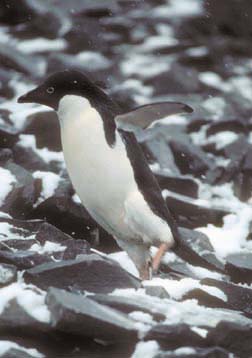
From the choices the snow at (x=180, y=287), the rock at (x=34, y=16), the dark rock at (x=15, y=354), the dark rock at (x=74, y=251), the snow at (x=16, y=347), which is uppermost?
the rock at (x=34, y=16)

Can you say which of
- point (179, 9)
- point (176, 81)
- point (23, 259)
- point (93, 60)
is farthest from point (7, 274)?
point (179, 9)

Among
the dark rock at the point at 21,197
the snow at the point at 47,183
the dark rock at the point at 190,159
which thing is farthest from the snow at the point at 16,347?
the dark rock at the point at 190,159

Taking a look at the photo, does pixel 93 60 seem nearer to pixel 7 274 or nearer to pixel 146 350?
pixel 7 274

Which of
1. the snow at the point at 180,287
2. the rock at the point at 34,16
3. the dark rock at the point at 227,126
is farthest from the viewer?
the rock at the point at 34,16

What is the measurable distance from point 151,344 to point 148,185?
1192 mm

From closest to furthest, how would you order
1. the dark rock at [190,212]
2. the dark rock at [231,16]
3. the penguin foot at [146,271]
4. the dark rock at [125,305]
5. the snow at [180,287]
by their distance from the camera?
1. the dark rock at [125,305]
2. the snow at [180,287]
3. the penguin foot at [146,271]
4. the dark rock at [190,212]
5. the dark rock at [231,16]

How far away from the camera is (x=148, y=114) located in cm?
419

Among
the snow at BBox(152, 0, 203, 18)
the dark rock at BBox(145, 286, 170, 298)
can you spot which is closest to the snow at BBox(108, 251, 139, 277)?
the dark rock at BBox(145, 286, 170, 298)

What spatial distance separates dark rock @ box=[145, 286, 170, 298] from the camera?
3549 millimetres

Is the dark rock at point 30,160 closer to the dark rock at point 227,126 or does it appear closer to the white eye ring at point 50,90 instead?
the white eye ring at point 50,90

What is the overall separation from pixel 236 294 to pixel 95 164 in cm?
77

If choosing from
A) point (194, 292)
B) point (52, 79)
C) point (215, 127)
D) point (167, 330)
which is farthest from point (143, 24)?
point (167, 330)

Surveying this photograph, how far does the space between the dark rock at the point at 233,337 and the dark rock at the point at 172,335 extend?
83mm

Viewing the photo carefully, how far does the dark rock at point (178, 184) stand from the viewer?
5586mm
